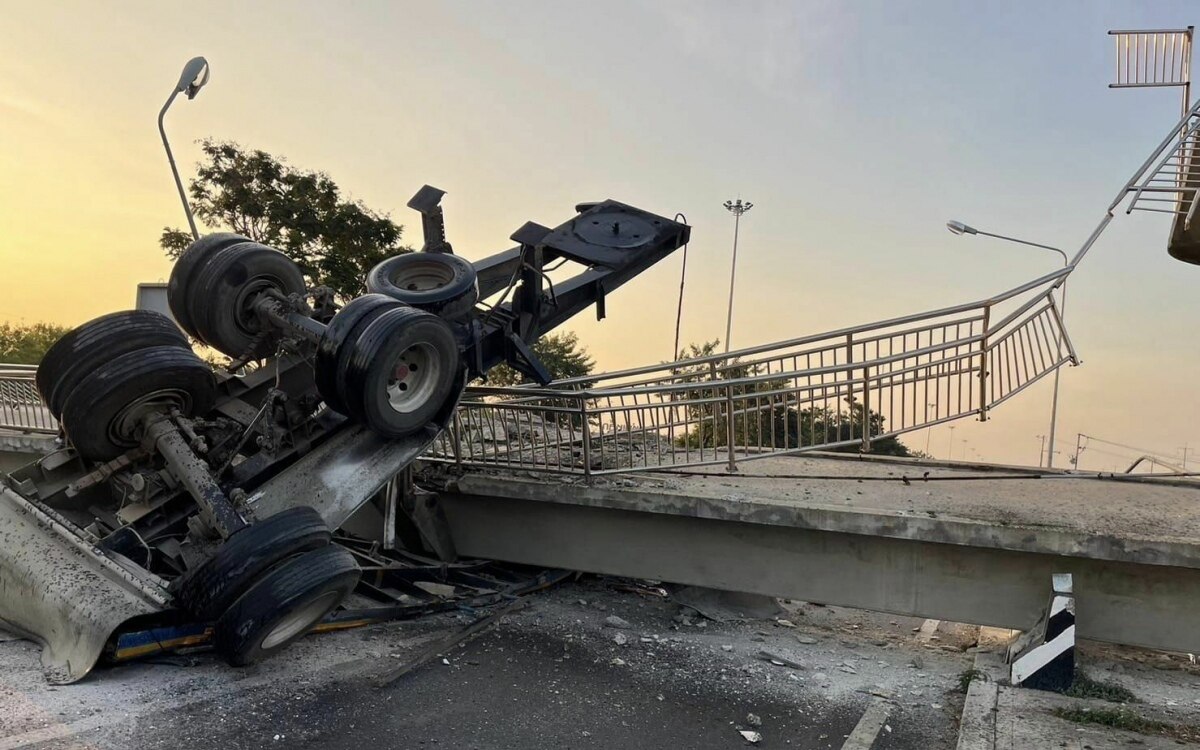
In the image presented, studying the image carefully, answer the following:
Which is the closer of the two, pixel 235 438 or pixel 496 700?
pixel 496 700

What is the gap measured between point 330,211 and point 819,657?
22127 millimetres

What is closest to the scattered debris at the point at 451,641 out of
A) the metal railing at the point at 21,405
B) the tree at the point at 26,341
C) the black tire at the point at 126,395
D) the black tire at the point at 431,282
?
the black tire at the point at 126,395

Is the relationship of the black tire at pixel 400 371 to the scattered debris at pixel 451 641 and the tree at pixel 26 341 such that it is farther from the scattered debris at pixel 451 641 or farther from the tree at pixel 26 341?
the tree at pixel 26 341

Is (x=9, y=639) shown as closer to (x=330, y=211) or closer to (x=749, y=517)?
(x=749, y=517)

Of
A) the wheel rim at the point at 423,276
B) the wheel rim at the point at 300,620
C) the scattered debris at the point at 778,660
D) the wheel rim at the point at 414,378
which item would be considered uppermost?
the wheel rim at the point at 423,276

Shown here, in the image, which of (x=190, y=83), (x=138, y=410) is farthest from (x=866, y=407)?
(x=190, y=83)

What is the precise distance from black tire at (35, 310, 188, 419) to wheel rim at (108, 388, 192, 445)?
0.30 metres

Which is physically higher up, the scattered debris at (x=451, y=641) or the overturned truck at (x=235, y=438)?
the overturned truck at (x=235, y=438)

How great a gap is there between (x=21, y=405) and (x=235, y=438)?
25.6 feet

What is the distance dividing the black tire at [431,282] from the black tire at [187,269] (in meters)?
1.10

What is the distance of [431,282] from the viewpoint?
6.39 meters

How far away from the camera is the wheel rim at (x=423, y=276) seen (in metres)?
6.32

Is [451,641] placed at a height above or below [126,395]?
below

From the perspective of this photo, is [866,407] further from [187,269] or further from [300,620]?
[187,269]
